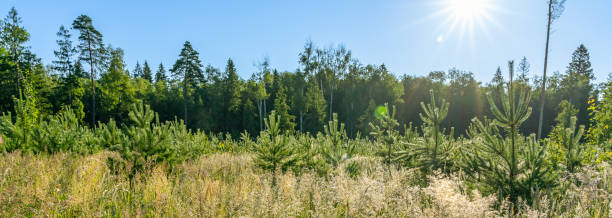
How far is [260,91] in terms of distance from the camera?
31.1 meters

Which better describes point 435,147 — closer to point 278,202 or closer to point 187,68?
point 278,202

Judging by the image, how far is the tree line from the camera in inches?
1025

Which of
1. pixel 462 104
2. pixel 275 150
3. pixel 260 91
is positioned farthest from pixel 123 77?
pixel 462 104

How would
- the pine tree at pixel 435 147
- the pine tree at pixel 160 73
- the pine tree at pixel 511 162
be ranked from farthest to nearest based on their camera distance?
the pine tree at pixel 160 73, the pine tree at pixel 435 147, the pine tree at pixel 511 162

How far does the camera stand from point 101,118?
3484cm

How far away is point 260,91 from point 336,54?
10673 mm

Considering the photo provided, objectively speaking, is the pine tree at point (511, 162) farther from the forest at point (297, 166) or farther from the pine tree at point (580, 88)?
the pine tree at point (580, 88)

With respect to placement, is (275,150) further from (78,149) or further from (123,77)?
(123,77)

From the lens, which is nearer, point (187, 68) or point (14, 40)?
point (14, 40)

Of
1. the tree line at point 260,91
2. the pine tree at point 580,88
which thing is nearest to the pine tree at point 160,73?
the tree line at point 260,91

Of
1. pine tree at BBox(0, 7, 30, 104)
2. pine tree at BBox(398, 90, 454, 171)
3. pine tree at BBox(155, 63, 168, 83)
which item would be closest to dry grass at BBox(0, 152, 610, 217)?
pine tree at BBox(398, 90, 454, 171)

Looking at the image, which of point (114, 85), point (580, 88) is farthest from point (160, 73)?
point (580, 88)

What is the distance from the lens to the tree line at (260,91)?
2603 centimetres

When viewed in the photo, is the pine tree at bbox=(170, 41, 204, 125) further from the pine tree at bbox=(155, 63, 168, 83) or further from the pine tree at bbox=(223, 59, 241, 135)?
the pine tree at bbox=(155, 63, 168, 83)
